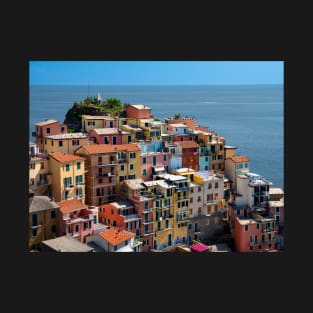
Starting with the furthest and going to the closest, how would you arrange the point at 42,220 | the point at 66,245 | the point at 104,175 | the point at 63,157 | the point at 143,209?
1. the point at 104,175
2. the point at 143,209
3. the point at 63,157
4. the point at 42,220
5. the point at 66,245

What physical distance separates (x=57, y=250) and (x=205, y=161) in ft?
33.3

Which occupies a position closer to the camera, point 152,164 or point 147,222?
point 147,222

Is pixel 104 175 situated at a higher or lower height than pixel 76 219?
higher

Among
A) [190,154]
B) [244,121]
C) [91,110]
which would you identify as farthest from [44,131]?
[244,121]

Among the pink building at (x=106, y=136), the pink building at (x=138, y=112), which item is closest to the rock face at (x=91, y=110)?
the pink building at (x=138, y=112)

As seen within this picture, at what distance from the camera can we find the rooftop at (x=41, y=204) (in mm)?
19391

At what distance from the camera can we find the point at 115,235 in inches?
782

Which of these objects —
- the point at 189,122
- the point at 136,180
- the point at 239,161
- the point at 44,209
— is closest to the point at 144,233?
the point at 136,180

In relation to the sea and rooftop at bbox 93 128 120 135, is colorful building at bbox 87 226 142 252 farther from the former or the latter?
the sea

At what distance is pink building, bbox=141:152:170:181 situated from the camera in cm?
2403

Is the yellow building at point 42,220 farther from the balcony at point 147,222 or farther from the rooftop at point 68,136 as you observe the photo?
the balcony at point 147,222

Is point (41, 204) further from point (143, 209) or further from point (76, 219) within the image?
point (143, 209)

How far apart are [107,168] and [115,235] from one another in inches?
139

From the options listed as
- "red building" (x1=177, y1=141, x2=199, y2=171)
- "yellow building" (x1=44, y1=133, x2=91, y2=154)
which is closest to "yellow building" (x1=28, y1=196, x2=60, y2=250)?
"yellow building" (x1=44, y1=133, x2=91, y2=154)
